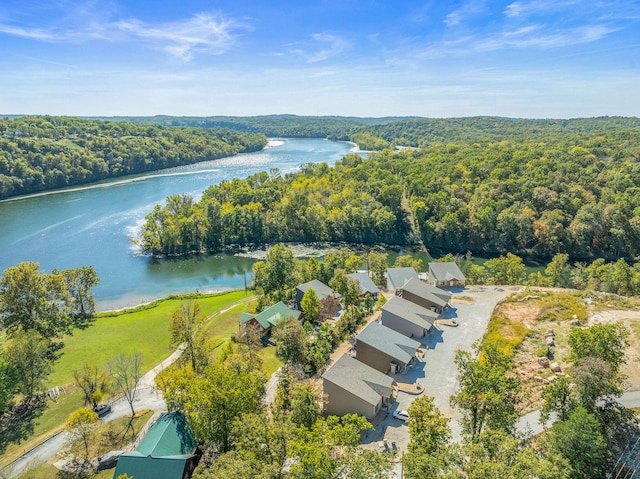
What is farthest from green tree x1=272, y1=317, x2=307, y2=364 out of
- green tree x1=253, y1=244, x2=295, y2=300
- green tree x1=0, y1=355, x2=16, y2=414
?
green tree x1=0, y1=355, x2=16, y2=414

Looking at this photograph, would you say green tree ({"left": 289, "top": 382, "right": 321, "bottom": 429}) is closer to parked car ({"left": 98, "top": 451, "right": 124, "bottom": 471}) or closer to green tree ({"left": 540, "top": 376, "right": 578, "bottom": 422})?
parked car ({"left": 98, "top": 451, "right": 124, "bottom": 471})

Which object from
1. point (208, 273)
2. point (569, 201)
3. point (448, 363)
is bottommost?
point (208, 273)

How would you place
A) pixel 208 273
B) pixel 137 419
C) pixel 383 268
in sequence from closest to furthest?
pixel 137 419, pixel 383 268, pixel 208 273

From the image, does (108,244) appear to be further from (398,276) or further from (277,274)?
(398,276)

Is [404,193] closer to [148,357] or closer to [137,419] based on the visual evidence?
[148,357]

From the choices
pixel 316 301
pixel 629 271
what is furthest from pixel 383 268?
pixel 629 271

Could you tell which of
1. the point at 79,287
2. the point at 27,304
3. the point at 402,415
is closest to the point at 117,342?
the point at 27,304
